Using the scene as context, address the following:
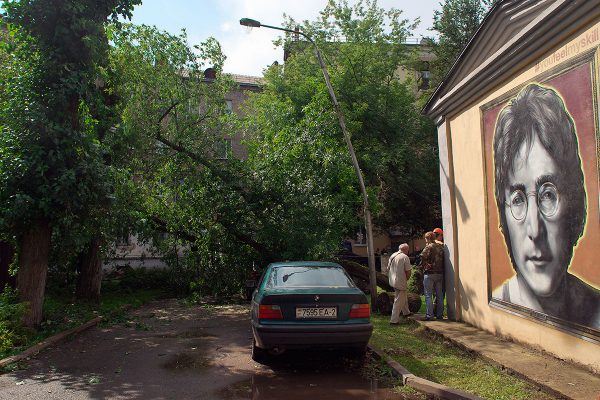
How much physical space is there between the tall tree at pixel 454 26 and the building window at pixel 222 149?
11861 mm

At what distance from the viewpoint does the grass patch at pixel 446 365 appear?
5.08 m

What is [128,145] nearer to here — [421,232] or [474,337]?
[474,337]

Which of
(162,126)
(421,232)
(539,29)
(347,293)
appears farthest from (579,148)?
(421,232)

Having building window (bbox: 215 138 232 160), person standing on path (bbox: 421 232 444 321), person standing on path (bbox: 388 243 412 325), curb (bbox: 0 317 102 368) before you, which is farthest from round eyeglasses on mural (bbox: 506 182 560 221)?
building window (bbox: 215 138 232 160)

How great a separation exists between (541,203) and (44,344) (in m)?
8.14

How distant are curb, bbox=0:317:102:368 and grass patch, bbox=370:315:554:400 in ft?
17.8

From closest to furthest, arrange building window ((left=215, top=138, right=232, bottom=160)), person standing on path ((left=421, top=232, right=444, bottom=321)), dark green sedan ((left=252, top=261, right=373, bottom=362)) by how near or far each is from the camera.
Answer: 1. dark green sedan ((left=252, top=261, right=373, bottom=362))
2. person standing on path ((left=421, top=232, right=444, bottom=321))
3. building window ((left=215, top=138, right=232, bottom=160))

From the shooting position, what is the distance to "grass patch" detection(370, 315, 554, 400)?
200 inches

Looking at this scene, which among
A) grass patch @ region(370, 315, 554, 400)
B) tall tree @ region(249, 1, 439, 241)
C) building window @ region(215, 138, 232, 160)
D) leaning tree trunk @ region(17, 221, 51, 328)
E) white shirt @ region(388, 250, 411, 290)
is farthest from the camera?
tall tree @ region(249, 1, 439, 241)

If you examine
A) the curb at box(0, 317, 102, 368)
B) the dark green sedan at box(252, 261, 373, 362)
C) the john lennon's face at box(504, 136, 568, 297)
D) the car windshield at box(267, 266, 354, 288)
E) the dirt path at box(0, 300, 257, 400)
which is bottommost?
the dirt path at box(0, 300, 257, 400)

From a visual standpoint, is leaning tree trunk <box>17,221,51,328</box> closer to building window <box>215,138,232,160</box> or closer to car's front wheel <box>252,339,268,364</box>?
car's front wheel <box>252,339,268,364</box>

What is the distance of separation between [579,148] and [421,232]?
19.7m

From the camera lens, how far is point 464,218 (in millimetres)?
9250

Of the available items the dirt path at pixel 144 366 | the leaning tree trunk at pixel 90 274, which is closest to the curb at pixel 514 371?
the dirt path at pixel 144 366
